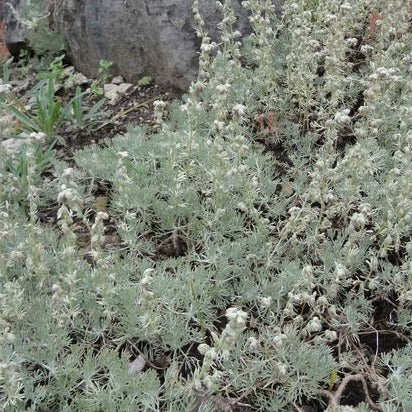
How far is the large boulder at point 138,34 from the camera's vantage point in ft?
16.3

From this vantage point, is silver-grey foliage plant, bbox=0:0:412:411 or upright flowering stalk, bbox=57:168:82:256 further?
silver-grey foliage plant, bbox=0:0:412:411

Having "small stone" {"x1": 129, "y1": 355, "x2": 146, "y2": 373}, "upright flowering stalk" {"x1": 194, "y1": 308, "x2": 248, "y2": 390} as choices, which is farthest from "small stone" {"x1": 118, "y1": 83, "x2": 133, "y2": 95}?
"upright flowering stalk" {"x1": 194, "y1": 308, "x2": 248, "y2": 390}

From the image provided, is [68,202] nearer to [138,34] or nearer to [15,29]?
[138,34]

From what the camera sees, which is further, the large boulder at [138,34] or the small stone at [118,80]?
the small stone at [118,80]

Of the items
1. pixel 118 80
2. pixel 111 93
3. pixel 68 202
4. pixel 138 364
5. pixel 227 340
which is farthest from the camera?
pixel 118 80

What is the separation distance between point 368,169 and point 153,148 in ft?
4.32

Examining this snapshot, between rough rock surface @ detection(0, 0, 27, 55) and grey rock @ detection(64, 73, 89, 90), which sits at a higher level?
rough rock surface @ detection(0, 0, 27, 55)

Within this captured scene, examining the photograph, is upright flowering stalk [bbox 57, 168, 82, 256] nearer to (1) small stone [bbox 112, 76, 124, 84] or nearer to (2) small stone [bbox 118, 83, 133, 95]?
(2) small stone [bbox 118, 83, 133, 95]

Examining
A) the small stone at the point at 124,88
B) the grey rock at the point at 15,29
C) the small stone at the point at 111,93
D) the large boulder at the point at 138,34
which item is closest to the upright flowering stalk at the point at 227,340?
the large boulder at the point at 138,34

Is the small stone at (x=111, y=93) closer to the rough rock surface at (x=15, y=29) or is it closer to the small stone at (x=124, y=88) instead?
the small stone at (x=124, y=88)

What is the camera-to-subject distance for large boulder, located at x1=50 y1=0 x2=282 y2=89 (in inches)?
196

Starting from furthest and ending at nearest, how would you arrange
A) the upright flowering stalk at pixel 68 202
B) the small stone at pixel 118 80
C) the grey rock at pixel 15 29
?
the grey rock at pixel 15 29 → the small stone at pixel 118 80 → the upright flowering stalk at pixel 68 202

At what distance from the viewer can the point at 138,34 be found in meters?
5.24

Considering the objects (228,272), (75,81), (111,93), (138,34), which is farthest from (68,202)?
(75,81)
